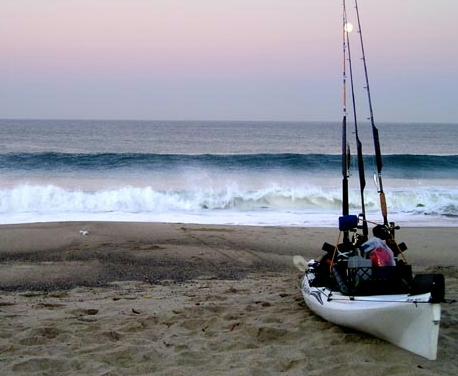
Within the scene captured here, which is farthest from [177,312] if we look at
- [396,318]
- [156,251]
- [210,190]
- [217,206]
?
[210,190]

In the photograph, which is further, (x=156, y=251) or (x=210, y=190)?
(x=210, y=190)

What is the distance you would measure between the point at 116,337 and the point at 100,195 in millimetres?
12848

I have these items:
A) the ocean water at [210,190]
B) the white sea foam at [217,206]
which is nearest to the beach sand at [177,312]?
the white sea foam at [217,206]

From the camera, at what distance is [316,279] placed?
217 inches

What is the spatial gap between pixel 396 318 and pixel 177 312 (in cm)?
237

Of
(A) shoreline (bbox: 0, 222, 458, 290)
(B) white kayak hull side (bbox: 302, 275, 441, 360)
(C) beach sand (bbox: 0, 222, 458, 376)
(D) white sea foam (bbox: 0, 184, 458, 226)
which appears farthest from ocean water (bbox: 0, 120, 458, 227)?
(B) white kayak hull side (bbox: 302, 275, 441, 360)

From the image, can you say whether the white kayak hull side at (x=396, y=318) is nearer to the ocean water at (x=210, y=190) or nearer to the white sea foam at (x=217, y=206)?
the ocean water at (x=210, y=190)

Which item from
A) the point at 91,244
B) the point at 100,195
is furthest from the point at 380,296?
the point at 100,195

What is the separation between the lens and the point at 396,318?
424cm

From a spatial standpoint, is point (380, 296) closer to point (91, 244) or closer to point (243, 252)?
point (243, 252)

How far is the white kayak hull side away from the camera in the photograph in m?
4.04

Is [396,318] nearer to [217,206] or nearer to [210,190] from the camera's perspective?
[217,206]

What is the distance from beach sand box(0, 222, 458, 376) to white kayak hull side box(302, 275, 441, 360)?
95 mm

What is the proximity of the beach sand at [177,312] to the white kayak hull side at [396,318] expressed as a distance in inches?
3.7
